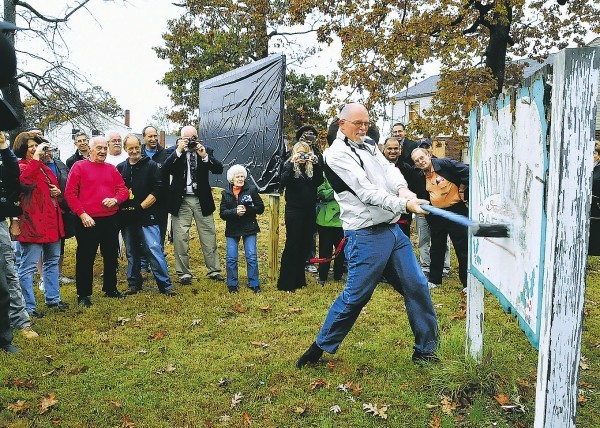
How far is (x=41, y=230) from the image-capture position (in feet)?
19.4

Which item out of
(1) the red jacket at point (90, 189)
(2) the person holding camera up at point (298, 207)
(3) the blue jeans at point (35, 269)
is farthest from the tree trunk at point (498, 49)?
(3) the blue jeans at point (35, 269)

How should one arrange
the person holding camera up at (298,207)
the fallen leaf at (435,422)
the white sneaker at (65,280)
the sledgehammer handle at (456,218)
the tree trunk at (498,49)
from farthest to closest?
1. the tree trunk at (498,49)
2. the white sneaker at (65,280)
3. the person holding camera up at (298,207)
4. the fallen leaf at (435,422)
5. the sledgehammer handle at (456,218)

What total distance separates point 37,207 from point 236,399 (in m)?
3.54

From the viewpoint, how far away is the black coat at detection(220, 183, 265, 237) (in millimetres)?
7145

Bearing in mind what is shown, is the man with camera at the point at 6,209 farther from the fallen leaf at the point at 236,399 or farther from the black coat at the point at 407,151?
the black coat at the point at 407,151

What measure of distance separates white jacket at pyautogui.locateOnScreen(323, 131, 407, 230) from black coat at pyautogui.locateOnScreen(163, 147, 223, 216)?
3.67 metres

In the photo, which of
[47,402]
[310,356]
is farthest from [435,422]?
[47,402]

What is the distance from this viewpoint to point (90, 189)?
21.4 ft

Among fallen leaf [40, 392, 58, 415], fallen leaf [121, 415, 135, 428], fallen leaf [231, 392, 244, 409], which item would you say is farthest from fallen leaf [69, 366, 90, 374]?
fallen leaf [231, 392, 244, 409]

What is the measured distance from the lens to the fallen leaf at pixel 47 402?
3768mm

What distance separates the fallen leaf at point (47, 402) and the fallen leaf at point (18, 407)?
0.11 metres

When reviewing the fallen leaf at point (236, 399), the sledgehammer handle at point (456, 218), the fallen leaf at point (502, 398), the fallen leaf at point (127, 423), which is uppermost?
the sledgehammer handle at point (456, 218)

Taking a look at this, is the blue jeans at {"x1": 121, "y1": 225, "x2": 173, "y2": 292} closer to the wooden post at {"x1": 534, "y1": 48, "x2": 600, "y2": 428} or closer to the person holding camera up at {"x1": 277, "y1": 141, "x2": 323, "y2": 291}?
the person holding camera up at {"x1": 277, "y1": 141, "x2": 323, "y2": 291}

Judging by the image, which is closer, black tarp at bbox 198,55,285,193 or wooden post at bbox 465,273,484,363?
wooden post at bbox 465,273,484,363
